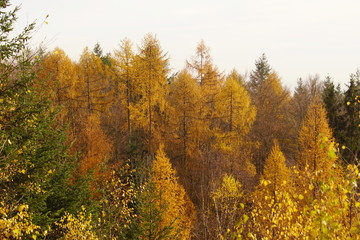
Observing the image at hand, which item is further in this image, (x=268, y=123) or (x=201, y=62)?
(x=268, y=123)

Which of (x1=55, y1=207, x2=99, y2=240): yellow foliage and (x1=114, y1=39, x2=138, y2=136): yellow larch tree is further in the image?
(x1=114, y1=39, x2=138, y2=136): yellow larch tree

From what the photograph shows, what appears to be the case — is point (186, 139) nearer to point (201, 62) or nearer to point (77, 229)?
point (201, 62)

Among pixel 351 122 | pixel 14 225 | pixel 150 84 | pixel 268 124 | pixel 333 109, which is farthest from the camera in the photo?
pixel 268 124

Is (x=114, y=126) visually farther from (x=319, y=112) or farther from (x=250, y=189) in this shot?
(x=319, y=112)

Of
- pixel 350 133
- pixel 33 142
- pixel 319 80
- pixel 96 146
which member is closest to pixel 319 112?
pixel 350 133

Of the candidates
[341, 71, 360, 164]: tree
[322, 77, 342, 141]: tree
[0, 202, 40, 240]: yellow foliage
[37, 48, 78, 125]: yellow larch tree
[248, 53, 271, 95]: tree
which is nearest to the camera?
[0, 202, 40, 240]: yellow foliage

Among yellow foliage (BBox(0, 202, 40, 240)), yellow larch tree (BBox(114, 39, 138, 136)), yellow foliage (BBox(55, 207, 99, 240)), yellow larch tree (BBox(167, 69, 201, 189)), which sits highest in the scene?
yellow larch tree (BBox(114, 39, 138, 136))

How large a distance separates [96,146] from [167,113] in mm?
8344

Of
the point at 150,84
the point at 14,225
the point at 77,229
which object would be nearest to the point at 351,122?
the point at 150,84

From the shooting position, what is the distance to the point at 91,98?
93.0ft

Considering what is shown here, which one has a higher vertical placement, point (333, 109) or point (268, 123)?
point (333, 109)

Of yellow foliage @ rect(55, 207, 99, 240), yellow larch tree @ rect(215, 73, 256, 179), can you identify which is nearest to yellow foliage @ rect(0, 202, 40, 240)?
yellow foliage @ rect(55, 207, 99, 240)

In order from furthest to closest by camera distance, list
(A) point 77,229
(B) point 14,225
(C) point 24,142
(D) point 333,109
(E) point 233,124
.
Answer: (D) point 333,109
(E) point 233,124
(A) point 77,229
(C) point 24,142
(B) point 14,225

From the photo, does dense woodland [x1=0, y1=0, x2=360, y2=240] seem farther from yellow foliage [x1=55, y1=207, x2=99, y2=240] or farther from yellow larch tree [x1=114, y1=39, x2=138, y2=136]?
yellow foliage [x1=55, y1=207, x2=99, y2=240]
